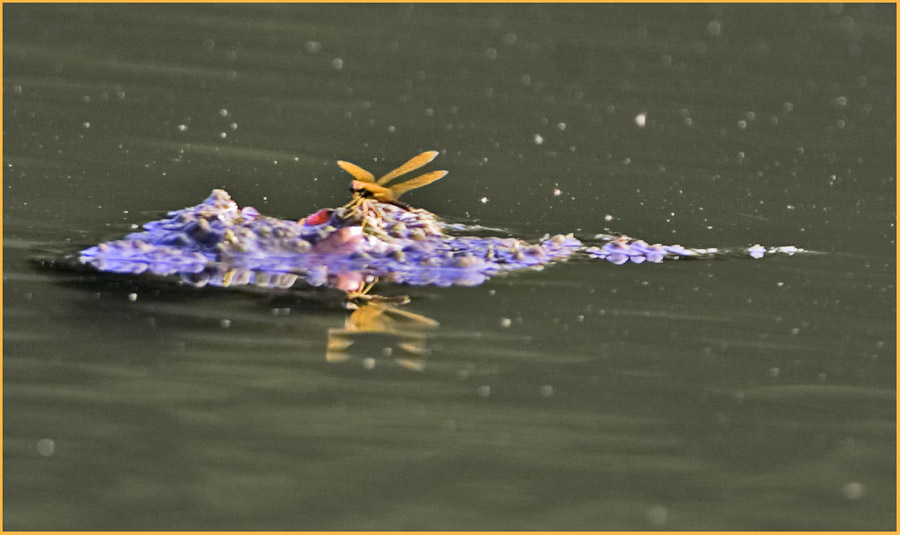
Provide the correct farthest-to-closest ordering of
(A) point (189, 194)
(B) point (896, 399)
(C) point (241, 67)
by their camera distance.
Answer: (C) point (241, 67)
(A) point (189, 194)
(B) point (896, 399)

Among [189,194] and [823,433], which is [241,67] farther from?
[823,433]

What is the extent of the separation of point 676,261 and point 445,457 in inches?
92.9

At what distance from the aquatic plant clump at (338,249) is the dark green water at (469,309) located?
0.17 meters

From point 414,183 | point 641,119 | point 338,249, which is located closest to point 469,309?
point 338,249

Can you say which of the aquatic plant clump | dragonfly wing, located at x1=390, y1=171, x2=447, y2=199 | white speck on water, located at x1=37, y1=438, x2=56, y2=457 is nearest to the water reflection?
the aquatic plant clump

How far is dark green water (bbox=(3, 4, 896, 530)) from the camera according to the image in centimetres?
398

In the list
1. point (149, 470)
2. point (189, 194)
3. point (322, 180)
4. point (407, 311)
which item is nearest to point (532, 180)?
point (322, 180)

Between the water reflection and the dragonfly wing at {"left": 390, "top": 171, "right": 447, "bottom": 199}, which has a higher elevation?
the dragonfly wing at {"left": 390, "top": 171, "right": 447, "bottom": 199}

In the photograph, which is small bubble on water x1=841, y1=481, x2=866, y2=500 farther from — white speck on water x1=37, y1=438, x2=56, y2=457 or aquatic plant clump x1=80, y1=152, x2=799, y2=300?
white speck on water x1=37, y1=438, x2=56, y2=457

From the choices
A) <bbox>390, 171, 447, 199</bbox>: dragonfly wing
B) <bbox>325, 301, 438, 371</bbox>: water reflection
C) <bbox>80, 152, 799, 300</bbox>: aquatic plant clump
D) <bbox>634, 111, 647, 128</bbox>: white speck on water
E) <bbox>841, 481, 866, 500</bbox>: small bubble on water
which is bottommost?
<bbox>841, 481, 866, 500</bbox>: small bubble on water

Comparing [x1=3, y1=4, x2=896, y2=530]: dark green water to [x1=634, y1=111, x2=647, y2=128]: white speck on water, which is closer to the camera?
[x1=3, y1=4, x2=896, y2=530]: dark green water

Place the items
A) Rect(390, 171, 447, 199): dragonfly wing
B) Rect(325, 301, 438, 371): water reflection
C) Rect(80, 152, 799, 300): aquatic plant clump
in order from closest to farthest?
Rect(325, 301, 438, 371): water reflection < Rect(80, 152, 799, 300): aquatic plant clump < Rect(390, 171, 447, 199): dragonfly wing

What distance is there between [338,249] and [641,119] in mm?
3441

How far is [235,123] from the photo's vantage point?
8258 mm
